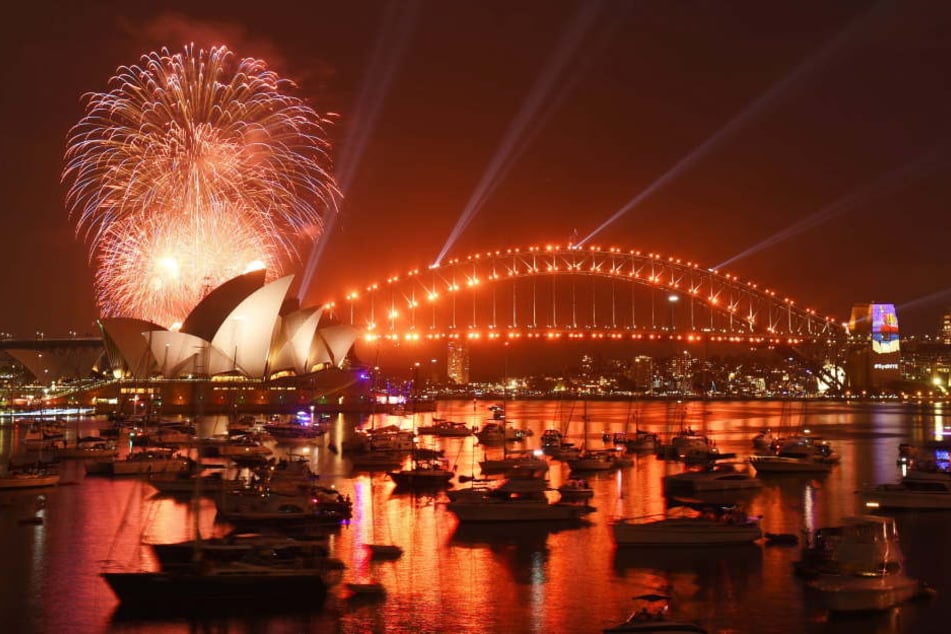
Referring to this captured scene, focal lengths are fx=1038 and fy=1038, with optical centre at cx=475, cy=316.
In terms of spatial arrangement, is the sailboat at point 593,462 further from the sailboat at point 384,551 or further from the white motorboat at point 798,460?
the sailboat at point 384,551

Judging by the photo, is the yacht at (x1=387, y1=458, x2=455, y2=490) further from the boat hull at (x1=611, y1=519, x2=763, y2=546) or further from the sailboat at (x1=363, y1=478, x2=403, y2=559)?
the boat hull at (x1=611, y1=519, x2=763, y2=546)

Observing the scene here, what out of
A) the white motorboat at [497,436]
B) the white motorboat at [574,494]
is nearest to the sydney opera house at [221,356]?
the white motorboat at [497,436]

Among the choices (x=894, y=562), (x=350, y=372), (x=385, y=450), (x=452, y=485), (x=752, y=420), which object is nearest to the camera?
(x=894, y=562)

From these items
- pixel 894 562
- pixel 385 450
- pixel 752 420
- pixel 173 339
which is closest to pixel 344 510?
pixel 894 562

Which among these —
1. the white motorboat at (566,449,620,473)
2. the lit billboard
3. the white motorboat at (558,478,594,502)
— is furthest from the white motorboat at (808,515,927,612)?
the lit billboard

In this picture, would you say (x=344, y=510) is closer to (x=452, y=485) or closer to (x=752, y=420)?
(x=452, y=485)
